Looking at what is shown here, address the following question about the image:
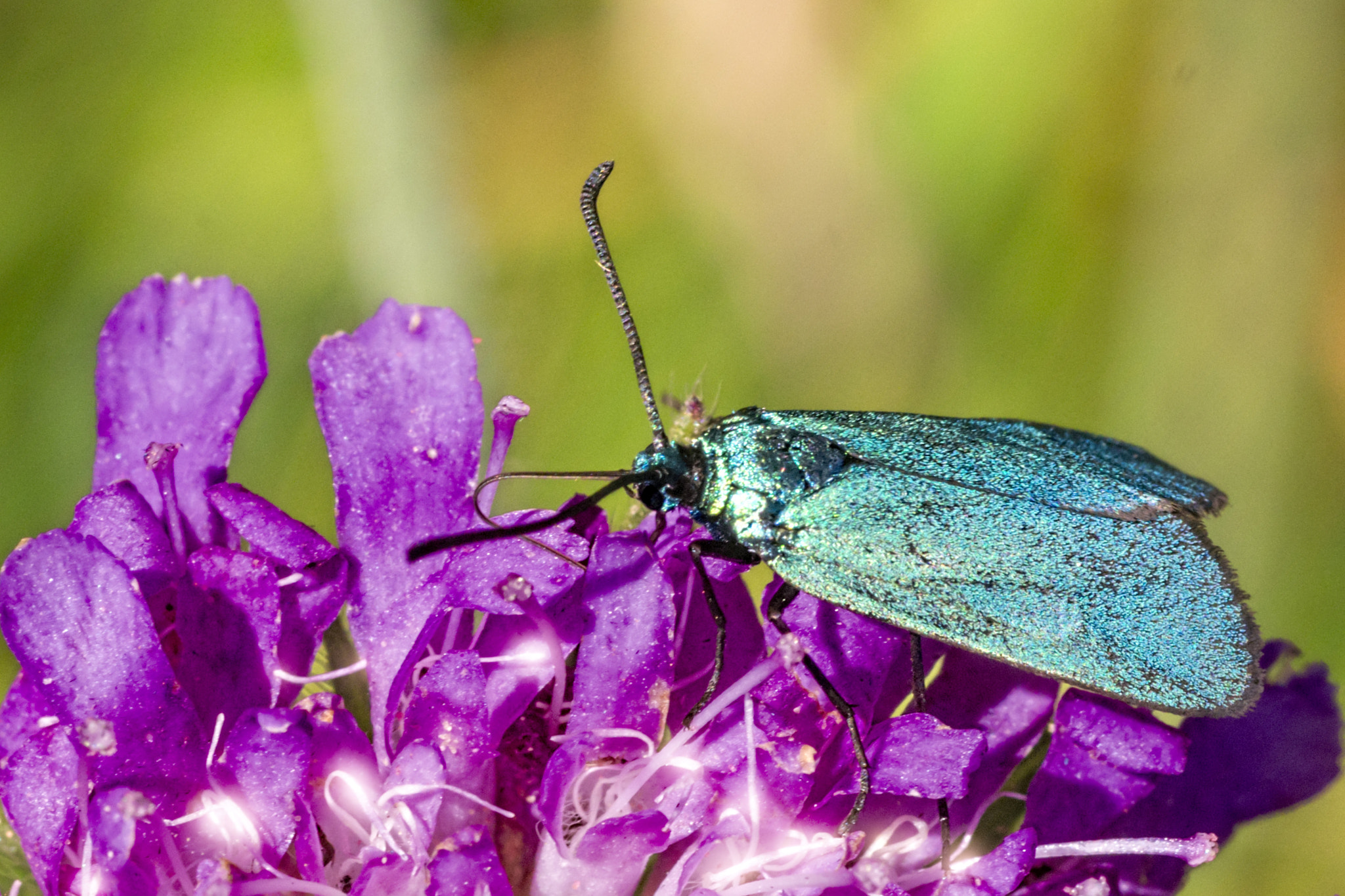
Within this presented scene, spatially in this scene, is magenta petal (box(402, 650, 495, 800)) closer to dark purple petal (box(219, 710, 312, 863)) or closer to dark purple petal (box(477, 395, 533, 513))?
dark purple petal (box(219, 710, 312, 863))

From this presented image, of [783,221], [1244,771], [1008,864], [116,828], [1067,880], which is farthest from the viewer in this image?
[783,221]

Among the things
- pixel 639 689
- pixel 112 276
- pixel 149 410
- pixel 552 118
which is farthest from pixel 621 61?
A: pixel 639 689

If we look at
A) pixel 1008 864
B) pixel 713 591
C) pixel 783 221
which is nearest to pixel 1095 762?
pixel 1008 864

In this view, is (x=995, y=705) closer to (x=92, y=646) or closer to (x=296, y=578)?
(x=296, y=578)

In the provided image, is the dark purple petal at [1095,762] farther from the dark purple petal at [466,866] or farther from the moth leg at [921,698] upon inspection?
the dark purple petal at [466,866]

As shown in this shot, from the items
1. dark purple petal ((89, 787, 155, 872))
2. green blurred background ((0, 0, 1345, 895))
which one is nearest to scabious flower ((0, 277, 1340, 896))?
dark purple petal ((89, 787, 155, 872))

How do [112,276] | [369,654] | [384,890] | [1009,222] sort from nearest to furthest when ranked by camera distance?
[384,890], [369,654], [112,276], [1009,222]

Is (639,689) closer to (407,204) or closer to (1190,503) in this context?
(1190,503)
